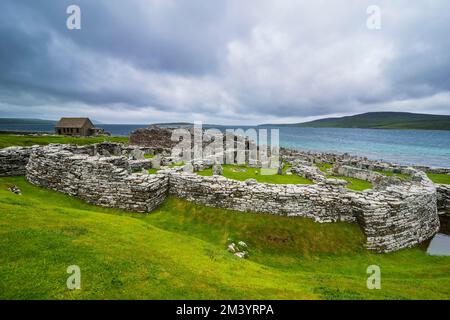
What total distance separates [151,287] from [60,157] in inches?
668

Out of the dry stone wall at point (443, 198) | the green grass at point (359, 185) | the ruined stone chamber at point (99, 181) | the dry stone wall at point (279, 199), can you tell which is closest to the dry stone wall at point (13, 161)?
the ruined stone chamber at point (99, 181)

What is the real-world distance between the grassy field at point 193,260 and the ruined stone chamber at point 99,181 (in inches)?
73.7

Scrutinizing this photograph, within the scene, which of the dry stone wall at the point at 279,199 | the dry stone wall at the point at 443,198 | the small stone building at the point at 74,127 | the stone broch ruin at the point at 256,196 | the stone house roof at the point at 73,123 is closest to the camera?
the stone broch ruin at the point at 256,196

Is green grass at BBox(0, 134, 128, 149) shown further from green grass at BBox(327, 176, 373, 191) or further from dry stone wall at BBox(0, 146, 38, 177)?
green grass at BBox(327, 176, 373, 191)

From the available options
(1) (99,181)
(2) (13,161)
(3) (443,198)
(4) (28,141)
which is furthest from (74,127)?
(3) (443,198)

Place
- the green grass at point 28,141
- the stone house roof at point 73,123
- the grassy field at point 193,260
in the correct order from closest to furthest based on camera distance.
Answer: the grassy field at point 193,260
the green grass at point 28,141
the stone house roof at point 73,123

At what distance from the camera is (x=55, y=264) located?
626 cm

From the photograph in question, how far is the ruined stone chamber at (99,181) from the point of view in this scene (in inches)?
619

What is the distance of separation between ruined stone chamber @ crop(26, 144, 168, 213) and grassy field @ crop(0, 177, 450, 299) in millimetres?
1871

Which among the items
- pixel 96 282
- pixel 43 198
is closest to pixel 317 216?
pixel 96 282

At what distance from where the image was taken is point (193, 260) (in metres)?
8.47

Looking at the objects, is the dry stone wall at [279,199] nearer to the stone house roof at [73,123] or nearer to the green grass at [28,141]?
the green grass at [28,141]

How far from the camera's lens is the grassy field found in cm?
588
